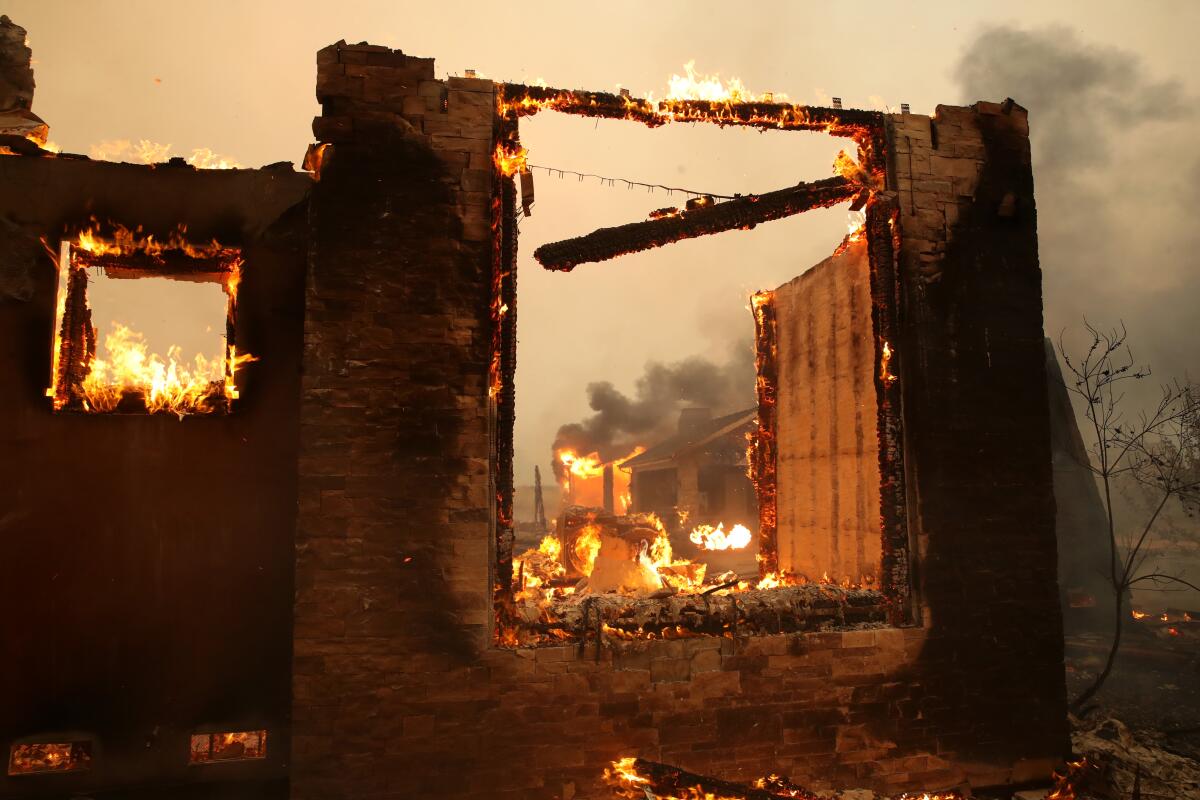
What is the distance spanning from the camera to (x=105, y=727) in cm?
Answer: 578

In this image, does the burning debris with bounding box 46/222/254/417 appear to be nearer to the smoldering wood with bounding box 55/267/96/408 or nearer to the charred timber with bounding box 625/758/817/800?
the smoldering wood with bounding box 55/267/96/408

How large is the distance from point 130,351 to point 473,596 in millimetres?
4268

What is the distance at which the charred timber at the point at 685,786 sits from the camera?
5.65m

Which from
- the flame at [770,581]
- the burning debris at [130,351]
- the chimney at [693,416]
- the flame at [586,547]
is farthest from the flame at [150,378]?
the chimney at [693,416]

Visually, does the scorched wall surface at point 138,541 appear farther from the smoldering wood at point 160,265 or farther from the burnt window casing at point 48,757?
the smoldering wood at point 160,265

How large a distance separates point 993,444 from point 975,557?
1.24 meters

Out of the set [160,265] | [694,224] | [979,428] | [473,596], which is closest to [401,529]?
[473,596]

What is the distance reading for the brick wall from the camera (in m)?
5.68

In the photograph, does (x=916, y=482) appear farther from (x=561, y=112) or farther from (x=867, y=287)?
(x=561, y=112)

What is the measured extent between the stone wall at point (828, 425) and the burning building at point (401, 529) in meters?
0.81

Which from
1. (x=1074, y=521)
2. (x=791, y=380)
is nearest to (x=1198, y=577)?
(x=1074, y=521)

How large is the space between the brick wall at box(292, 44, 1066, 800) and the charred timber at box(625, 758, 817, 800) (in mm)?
283

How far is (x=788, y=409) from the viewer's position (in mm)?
9859

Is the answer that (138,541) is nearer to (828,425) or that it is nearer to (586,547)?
(828,425)
